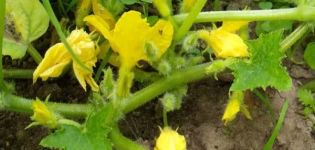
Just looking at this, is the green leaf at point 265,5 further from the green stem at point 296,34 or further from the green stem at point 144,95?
the green stem at point 144,95

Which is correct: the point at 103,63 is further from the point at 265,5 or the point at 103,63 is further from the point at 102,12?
the point at 265,5

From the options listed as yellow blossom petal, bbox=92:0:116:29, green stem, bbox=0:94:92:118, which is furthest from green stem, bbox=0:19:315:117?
yellow blossom petal, bbox=92:0:116:29

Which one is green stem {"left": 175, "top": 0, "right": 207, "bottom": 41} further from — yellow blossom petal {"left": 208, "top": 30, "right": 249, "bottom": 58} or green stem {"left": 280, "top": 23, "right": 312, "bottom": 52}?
green stem {"left": 280, "top": 23, "right": 312, "bottom": 52}

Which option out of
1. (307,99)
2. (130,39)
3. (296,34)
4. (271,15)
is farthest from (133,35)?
(307,99)

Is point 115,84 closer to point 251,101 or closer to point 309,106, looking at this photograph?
point 251,101

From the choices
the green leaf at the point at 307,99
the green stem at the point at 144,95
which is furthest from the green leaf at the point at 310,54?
the green stem at the point at 144,95

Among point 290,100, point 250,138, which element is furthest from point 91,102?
point 290,100
